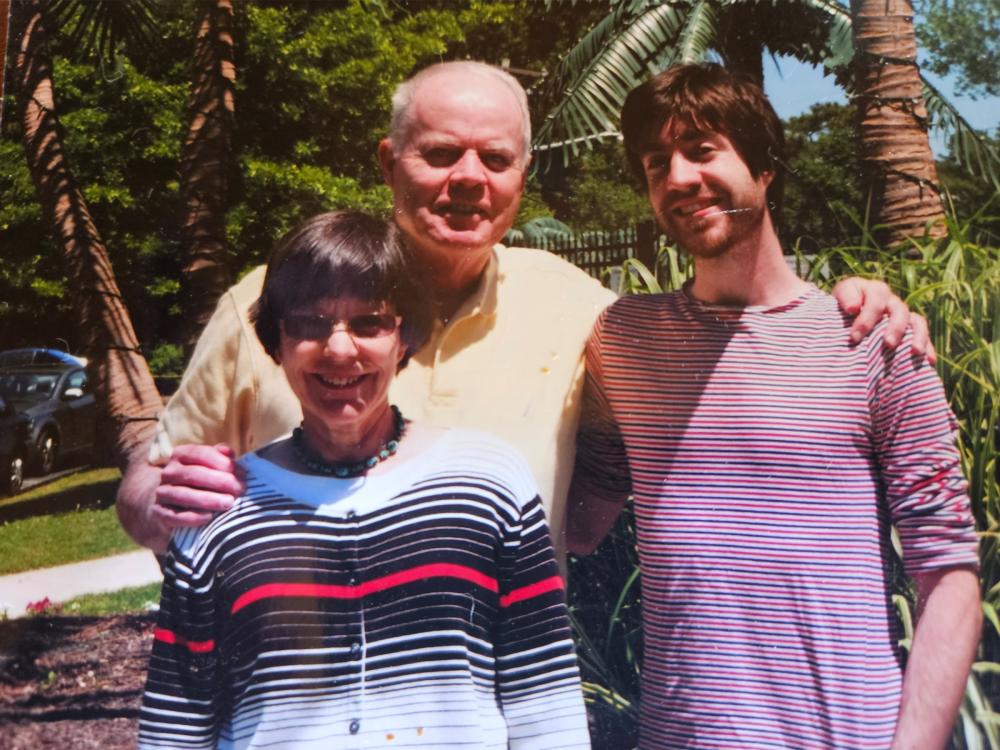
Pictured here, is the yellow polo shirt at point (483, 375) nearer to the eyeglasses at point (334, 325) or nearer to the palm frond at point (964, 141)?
the eyeglasses at point (334, 325)

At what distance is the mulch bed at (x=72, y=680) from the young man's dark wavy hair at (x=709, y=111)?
3.71 ft

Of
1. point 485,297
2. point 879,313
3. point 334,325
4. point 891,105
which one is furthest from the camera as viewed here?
point 891,105

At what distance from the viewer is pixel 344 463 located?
1336mm

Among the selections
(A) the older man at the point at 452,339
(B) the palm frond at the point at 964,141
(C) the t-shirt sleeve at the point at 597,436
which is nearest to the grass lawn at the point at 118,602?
(A) the older man at the point at 452,339

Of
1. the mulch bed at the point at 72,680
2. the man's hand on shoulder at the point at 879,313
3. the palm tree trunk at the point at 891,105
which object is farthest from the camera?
the palm tree trunk at the point at 891,105

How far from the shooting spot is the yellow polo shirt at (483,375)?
4.66 ft

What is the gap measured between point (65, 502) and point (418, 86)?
0.91m

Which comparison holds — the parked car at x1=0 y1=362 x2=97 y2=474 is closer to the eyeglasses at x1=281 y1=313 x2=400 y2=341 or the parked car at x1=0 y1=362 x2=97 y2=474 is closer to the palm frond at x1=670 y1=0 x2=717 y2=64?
the eyeglasses at x1=281 y1=313 x2=400 y2=341

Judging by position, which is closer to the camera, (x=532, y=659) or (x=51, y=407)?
(x=532, y=659)

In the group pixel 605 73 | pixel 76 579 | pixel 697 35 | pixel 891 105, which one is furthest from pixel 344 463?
pixel 891 105

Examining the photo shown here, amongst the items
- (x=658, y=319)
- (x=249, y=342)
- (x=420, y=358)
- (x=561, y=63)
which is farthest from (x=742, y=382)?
(x=249, y=342)

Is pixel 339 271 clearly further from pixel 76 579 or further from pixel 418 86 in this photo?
pixel 76 579

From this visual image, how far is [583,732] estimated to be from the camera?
138 cm

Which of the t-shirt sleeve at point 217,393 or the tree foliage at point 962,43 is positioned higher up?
the tree foliage at point 962,43
